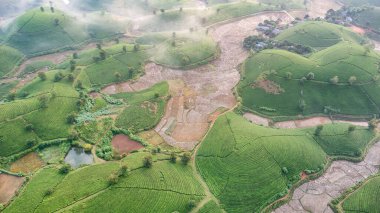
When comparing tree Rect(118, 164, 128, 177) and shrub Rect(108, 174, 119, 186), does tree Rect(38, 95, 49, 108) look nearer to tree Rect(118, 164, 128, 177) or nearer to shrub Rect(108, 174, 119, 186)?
tree Rect(118, 164, 128, 177)

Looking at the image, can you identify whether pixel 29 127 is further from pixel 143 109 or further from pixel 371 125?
pixel 371 125

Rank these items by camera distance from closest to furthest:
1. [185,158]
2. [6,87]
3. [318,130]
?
[185,158] → [318,130] → [6,87]

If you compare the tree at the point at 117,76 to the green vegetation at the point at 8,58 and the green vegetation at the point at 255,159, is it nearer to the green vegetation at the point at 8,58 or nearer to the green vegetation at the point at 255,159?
the green vegetation at the point at 255,159

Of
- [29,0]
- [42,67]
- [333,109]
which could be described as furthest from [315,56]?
[29,0]

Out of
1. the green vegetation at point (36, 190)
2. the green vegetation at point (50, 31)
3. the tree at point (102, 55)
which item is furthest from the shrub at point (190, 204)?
the green vegetation at point (50, 31)

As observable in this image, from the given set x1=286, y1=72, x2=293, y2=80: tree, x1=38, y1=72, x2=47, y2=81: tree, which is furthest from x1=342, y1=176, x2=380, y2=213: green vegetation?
x1=38, y1=72, x2=47, y2=81: tree

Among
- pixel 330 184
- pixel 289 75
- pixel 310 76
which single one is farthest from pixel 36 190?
pixel 310 76
